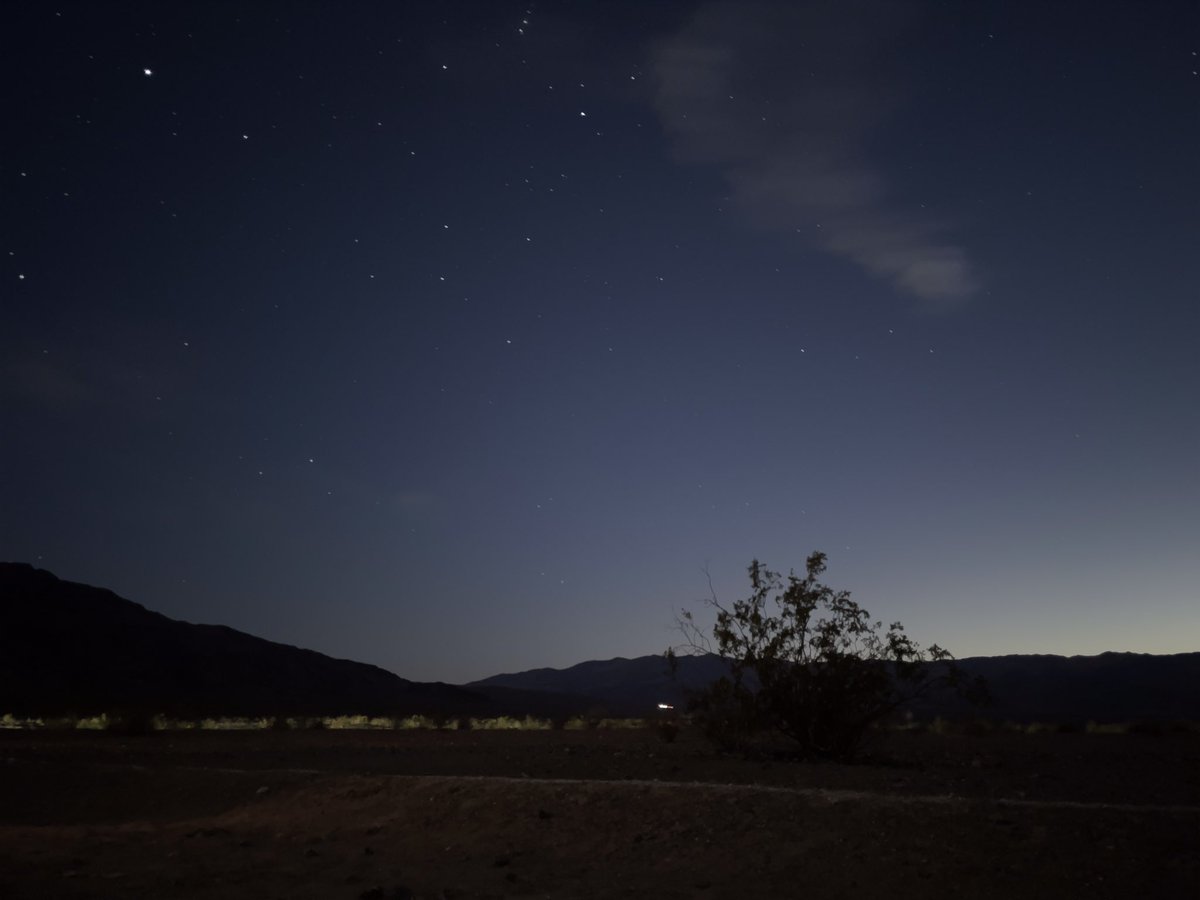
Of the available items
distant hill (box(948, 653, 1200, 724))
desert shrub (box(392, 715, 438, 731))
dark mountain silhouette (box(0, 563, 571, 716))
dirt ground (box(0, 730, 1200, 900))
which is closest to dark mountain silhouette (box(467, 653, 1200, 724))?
distant hill (box(948, 653, 1200, 724))

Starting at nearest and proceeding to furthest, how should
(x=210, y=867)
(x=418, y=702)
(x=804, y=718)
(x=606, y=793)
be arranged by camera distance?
1. (x=210, y=867)
2. (x=606, y=793)
3. (x=804, y=718)
4. (x=418, y=702)

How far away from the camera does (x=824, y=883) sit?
9328 mm

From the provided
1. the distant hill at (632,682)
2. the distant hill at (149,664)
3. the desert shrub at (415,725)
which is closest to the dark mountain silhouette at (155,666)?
the distant hill at (149,664)

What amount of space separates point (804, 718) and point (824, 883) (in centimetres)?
1058

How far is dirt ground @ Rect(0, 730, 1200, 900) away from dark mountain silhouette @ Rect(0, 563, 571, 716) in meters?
52.0

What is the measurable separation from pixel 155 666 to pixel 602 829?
82.3 m

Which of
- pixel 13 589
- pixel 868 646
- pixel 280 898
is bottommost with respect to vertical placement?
pixel 280 898

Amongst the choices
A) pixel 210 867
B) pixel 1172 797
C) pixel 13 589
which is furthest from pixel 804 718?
pixel 13 589

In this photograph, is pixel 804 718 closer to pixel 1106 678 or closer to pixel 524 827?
pixel 524 827

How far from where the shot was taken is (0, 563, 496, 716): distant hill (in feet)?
240

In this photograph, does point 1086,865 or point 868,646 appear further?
point 868,646

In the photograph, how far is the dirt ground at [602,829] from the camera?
9336 mm

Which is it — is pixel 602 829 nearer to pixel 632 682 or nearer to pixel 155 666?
pixel 155 666

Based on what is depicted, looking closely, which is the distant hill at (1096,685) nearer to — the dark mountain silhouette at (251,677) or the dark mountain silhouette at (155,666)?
the dark mountain silhouette at (251,677)
